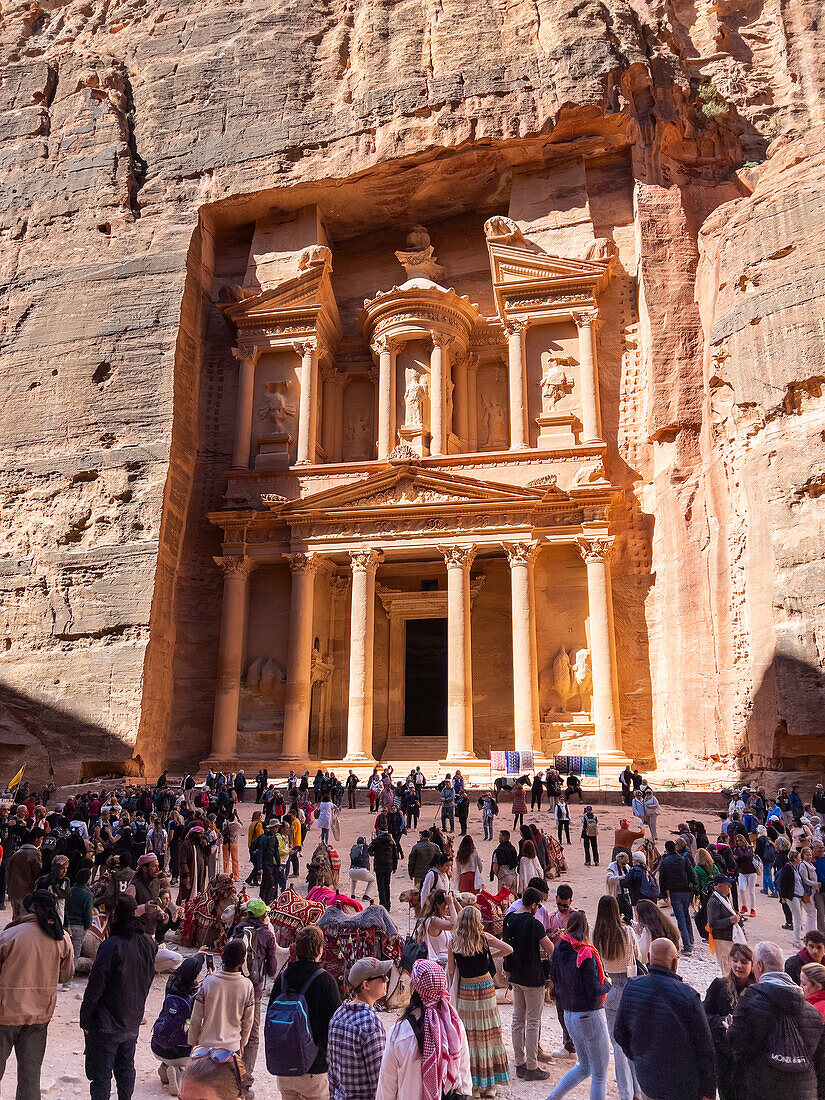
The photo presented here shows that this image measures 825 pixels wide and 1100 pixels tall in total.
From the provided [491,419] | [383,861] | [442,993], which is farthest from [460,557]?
[442,993]

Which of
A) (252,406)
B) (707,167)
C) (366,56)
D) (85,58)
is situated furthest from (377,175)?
(85,58)

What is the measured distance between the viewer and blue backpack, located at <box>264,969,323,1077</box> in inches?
191

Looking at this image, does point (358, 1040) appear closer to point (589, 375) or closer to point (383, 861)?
point (383, 861)

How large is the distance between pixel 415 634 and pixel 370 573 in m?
5.04

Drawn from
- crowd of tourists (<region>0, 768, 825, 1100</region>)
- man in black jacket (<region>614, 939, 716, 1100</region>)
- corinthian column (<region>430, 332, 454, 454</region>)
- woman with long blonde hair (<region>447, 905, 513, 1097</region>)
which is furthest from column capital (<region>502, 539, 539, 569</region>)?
man in black jacket (<region>614, 939, 716, 1100</region>)

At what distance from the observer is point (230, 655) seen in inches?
1185

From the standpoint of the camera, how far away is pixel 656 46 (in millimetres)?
34719

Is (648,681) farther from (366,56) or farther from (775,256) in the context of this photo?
(366,56)

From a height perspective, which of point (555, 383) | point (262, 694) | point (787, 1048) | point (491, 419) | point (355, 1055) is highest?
point (491, 419)

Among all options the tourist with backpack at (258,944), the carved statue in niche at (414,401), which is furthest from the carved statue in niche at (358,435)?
the tourist with backpack at (258,944)

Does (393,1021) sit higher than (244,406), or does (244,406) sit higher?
(244,406)

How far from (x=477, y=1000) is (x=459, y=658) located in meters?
22.0

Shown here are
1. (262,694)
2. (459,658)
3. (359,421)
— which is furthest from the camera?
(359,421)

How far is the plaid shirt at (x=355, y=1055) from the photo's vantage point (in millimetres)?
4609
